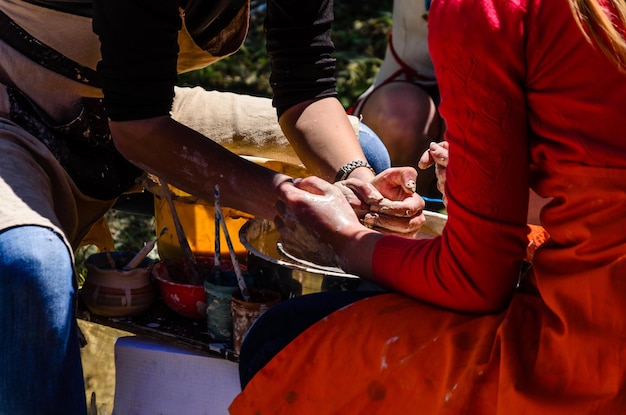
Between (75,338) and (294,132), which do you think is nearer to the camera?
(75,338)

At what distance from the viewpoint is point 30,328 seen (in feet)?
5.23

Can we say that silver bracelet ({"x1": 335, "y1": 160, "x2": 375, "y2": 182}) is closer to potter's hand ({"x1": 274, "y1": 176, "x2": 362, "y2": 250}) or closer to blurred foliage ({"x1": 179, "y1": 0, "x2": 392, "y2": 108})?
potter's hand ({"x1": 274, "y1": 176, "x2": 362, "y2": 250})

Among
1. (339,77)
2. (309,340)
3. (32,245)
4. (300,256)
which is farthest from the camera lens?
(339,77)

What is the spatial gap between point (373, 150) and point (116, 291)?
898mm

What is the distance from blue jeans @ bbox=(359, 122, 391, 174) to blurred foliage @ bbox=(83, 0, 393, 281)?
2.64 meters

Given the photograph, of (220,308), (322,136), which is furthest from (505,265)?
(322,136)

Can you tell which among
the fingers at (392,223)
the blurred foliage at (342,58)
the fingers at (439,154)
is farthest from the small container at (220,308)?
the blurred foliage at (342,58)

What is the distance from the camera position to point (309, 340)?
1.38 m

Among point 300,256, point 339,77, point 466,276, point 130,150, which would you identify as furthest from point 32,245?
point 339,77

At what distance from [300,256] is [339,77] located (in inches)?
149

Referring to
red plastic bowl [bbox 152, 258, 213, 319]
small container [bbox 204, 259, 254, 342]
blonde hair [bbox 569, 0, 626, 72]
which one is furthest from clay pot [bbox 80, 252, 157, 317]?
blonde hair [bbox 569, 0, 626, 72]

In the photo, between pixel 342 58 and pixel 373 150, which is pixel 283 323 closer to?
pixel 373 150

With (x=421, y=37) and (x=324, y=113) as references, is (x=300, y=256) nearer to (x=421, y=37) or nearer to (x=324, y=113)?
(x=324, y=113)

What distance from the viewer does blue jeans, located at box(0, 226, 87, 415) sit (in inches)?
62.2
